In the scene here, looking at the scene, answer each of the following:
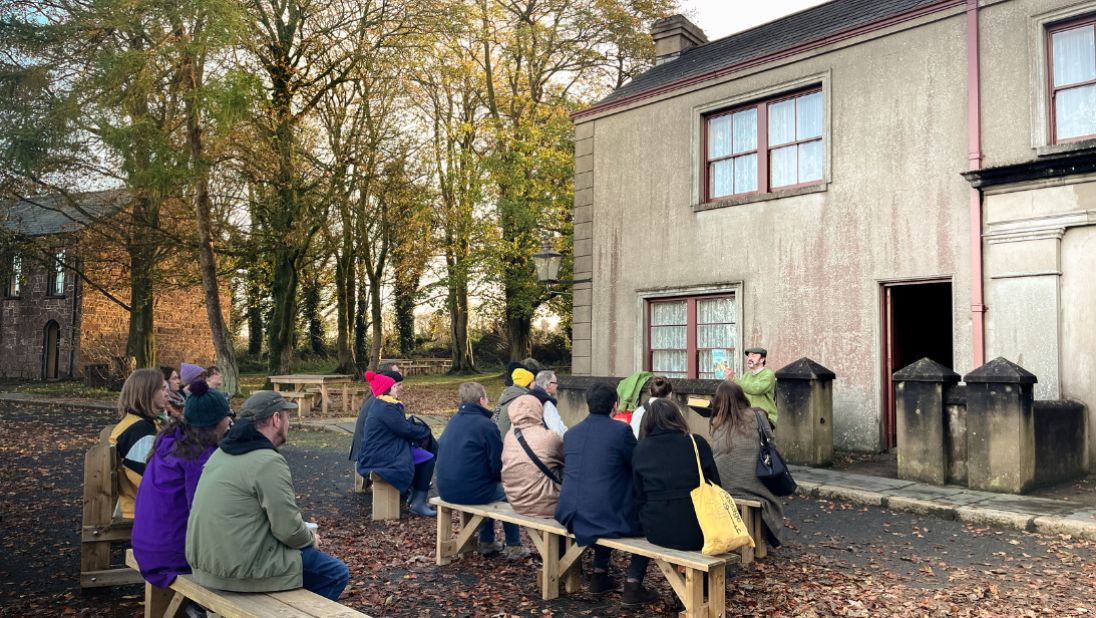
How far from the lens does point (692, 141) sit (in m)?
13.6

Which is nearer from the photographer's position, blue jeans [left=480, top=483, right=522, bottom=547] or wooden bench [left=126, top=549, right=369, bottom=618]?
wooden bench [left=126, top=549, right=369, bottom=618]

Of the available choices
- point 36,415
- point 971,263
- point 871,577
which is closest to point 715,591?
point 871,577

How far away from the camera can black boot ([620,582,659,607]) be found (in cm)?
513

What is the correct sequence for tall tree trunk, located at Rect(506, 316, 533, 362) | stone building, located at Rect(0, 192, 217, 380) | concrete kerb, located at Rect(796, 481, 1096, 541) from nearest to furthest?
1. concrete kerb, located at Rect(796, 481, 1096, 541)
2. tall tree trunk, located at Rect(506, 316, 533, 362)
3. stone building, located at Rect(0, 192, 217, 380)

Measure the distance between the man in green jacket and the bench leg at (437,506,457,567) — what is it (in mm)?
2343

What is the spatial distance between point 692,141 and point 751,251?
2413 millimetres

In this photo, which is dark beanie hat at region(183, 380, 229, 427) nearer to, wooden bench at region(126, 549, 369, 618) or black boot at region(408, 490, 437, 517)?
wooden bench at region(126, 549, 369, 618)

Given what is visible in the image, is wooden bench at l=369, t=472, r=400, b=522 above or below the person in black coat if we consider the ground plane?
below

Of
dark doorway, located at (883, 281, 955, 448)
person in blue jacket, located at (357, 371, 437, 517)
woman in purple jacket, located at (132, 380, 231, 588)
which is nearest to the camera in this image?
woman in purple jacket, located at (132, 380, 231, 588)

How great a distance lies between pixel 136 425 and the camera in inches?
214

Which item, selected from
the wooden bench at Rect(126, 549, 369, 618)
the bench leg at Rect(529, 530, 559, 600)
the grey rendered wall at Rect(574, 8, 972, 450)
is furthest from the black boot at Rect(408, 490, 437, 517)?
the grey rendered wall at Rect(574, 8, 972, 450)

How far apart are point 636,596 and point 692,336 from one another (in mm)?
8718

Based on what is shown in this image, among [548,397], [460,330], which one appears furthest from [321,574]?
[460,330]

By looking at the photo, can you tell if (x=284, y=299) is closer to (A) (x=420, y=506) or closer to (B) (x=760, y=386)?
(A) (x=420, y=506)
